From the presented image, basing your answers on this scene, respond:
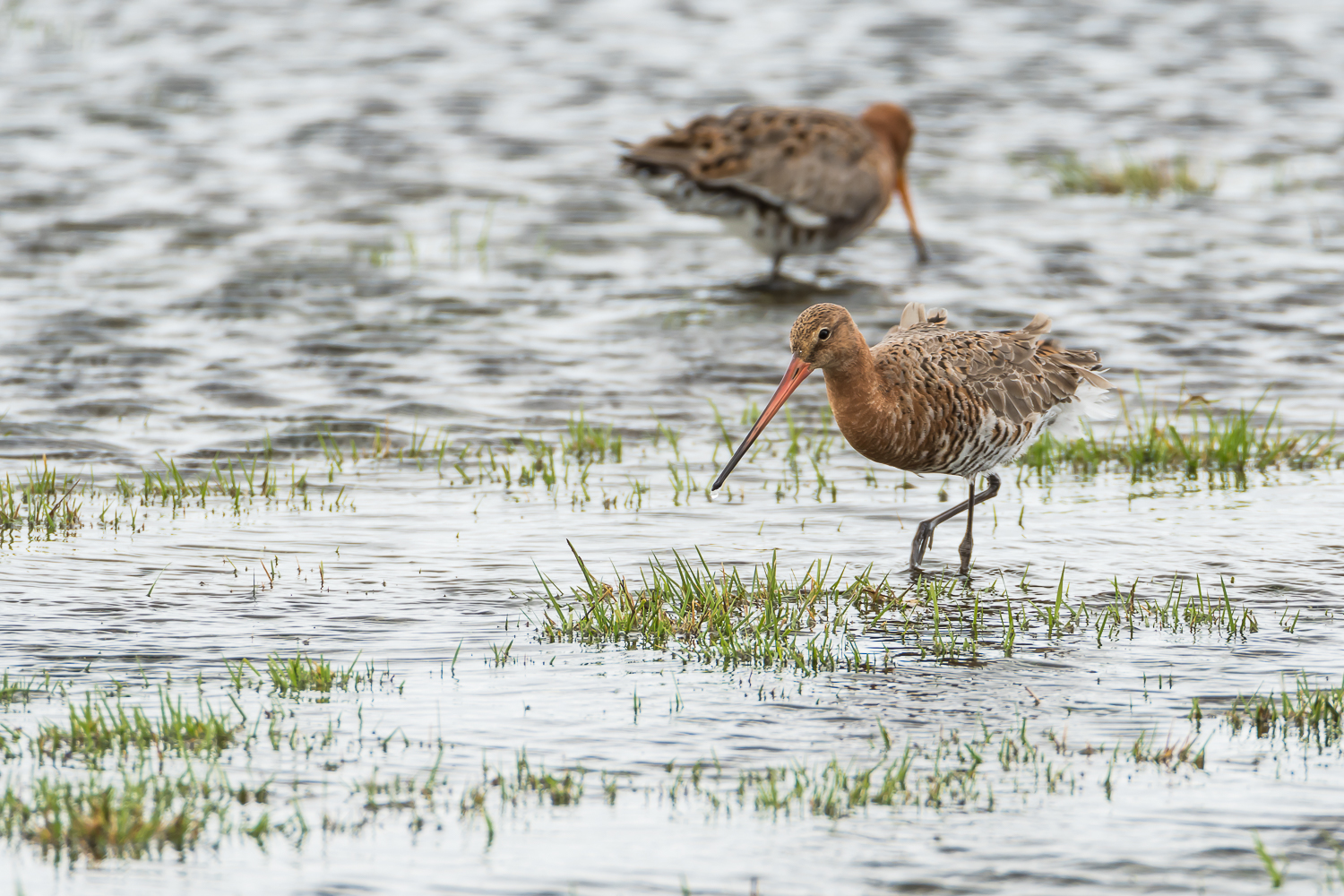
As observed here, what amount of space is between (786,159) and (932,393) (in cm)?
767

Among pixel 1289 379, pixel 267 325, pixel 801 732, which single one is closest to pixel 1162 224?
pixel 1289 379

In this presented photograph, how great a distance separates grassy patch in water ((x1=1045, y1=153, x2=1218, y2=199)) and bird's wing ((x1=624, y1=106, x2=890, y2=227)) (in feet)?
12.1

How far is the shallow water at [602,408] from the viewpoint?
5324 millimetres

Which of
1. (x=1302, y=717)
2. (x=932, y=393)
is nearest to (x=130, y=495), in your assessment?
(x=932, y=393)

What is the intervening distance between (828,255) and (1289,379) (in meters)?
6.30

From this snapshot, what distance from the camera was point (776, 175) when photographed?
598 inches

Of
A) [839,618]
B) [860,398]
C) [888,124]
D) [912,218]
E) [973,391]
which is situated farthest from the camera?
[888,124]

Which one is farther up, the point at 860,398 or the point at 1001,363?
the point at 1001,363

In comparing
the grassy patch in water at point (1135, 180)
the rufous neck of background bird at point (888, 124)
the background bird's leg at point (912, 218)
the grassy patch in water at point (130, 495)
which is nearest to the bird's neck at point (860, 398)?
the grassy patch in water at point (130, 495)

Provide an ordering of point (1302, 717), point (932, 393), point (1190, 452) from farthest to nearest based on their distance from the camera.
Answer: point (1190, 452), point (932, 393), point (1302, 717)

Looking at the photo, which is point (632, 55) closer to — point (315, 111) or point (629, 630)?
point (315, 111)

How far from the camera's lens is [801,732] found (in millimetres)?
6027

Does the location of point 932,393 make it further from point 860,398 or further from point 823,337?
point 823,337

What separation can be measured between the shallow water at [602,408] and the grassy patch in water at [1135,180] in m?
0.19
